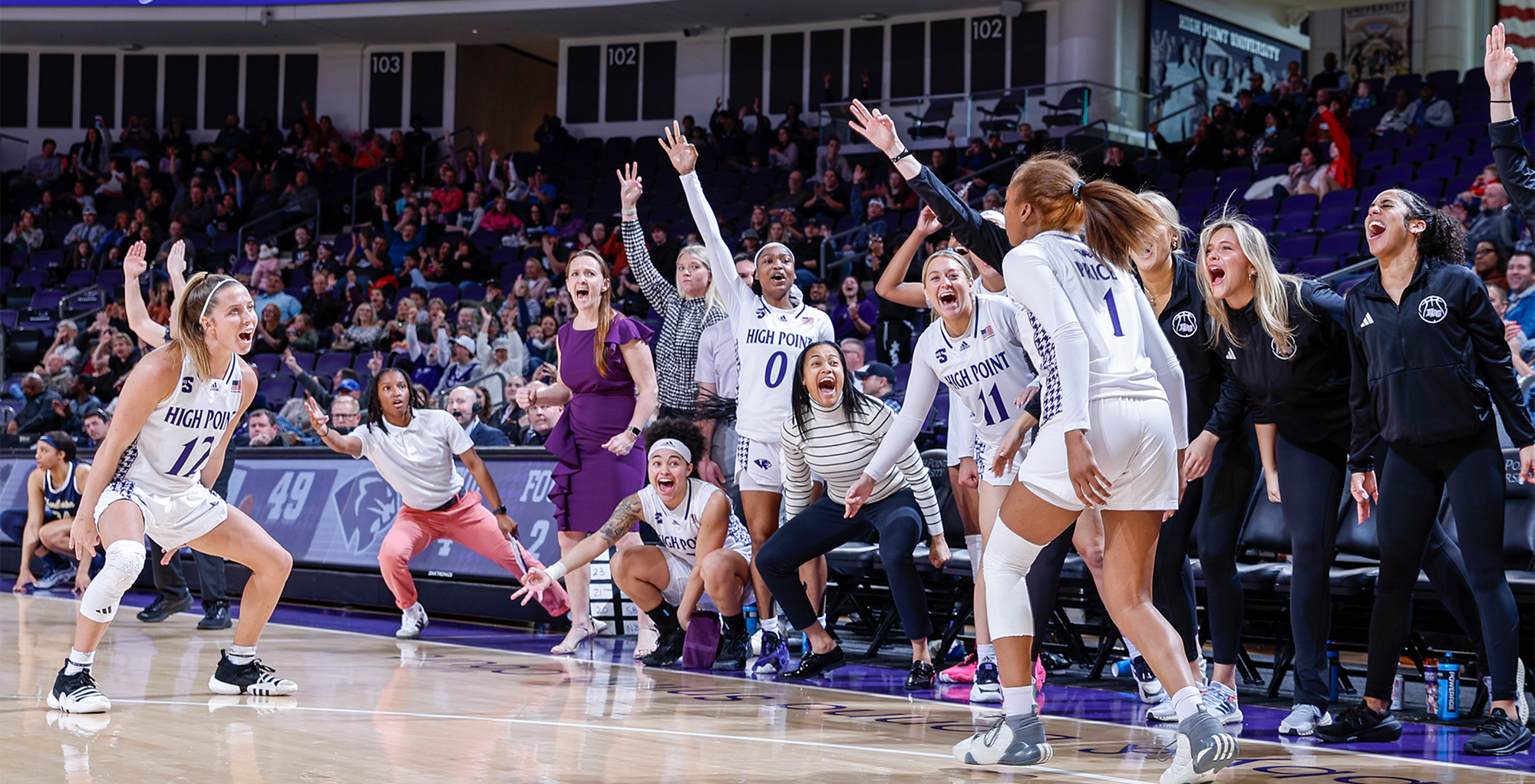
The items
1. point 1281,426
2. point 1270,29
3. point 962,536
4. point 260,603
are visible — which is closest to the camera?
point 1281,426

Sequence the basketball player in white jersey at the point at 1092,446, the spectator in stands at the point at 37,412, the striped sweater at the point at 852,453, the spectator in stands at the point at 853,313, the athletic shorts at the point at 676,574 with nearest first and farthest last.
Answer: the basketball player in white jersey at the point at 1092,446, the striped sweater at the point at 852,453, the athletic shorts at the point at 676,574, the spectator in stands at the point at 853,313, the spectator in stands at the point at 37,412

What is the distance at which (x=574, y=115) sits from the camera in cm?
2238

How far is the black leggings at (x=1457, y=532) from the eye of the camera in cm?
415

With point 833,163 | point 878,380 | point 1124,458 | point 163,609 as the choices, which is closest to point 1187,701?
point 1124,458

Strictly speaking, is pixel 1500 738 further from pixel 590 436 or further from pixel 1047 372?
pixel 590 436

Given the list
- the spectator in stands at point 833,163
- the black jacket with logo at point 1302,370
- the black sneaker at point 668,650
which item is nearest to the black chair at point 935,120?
the spectator in stands at point 833,163

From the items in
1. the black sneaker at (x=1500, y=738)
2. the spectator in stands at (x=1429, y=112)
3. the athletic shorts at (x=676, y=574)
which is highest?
the spectator in stands at (x=1429, y=112)

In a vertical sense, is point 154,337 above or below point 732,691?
above

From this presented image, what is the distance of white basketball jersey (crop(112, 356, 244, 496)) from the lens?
484 centimetres

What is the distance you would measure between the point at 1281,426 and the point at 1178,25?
621 inches

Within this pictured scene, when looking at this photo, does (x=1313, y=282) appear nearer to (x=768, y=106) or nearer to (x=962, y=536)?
(x=962, y=536)

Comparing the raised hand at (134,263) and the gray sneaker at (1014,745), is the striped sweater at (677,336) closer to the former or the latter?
the raised hand at (134,263)

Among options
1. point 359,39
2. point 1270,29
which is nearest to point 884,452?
point 1270,29

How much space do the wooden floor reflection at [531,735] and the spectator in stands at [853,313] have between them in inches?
242
